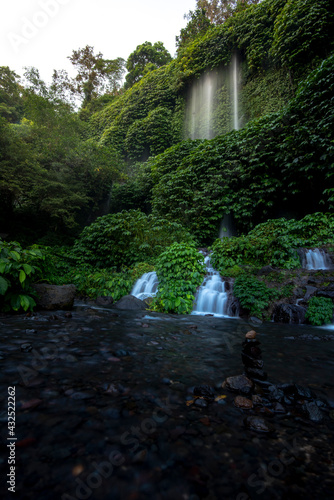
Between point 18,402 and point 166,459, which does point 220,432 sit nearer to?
point 166,459

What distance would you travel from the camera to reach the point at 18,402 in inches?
66.8

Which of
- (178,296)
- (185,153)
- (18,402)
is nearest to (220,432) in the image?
(18,402)

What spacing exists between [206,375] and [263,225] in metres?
10.6

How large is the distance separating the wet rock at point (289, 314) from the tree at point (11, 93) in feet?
125

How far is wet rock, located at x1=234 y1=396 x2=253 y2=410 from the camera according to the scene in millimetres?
1783

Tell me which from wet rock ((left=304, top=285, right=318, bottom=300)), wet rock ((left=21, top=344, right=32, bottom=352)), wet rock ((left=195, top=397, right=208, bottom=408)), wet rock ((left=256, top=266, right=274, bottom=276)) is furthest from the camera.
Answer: wet rock ((left=256, top=266, right=274, bottom=276))

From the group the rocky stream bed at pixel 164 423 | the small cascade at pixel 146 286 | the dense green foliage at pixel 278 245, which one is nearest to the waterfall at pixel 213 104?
the dense green foliage at pixel 278 245

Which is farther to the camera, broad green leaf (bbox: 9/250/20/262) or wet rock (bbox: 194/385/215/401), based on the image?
broad green leaf (bbox: 9/250/20/262)

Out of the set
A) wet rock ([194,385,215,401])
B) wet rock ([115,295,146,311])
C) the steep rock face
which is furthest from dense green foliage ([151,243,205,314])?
wet rock ([194,385,215,401])

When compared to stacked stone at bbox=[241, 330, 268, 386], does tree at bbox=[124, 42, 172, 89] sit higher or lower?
higher

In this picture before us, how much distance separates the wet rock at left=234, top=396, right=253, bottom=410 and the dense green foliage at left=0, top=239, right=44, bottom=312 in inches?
174

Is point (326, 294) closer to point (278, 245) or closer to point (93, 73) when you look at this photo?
point (278, 245)

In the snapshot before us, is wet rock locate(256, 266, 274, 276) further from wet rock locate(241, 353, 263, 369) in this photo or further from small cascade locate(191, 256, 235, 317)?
wet rock locate(241, 353, 263, 369)

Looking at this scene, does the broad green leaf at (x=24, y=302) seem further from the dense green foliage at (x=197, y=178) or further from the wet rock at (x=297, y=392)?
the wet rock at (x=297, y=392)
